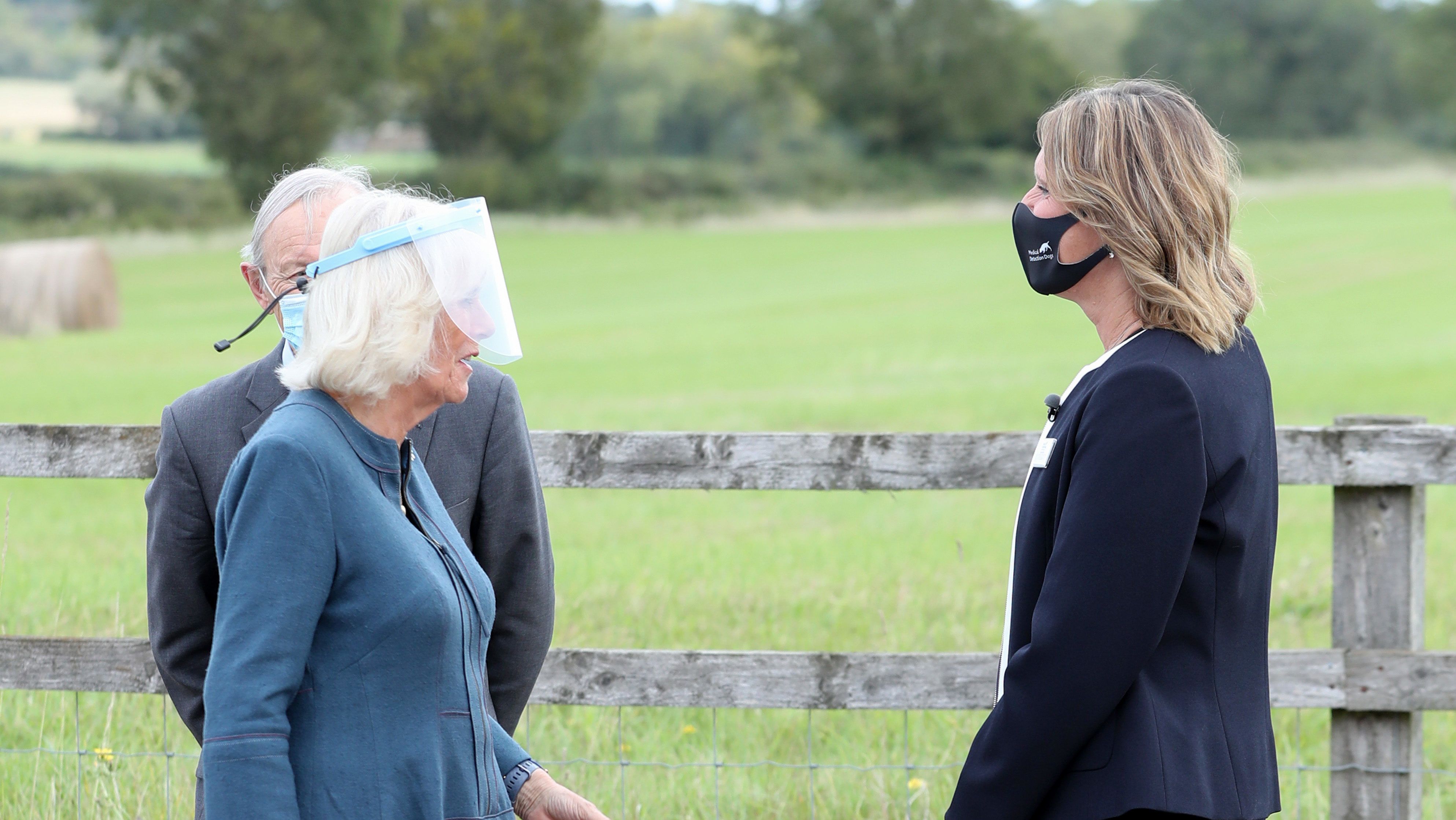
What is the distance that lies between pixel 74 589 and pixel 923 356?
1550cm

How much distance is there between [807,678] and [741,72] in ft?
340

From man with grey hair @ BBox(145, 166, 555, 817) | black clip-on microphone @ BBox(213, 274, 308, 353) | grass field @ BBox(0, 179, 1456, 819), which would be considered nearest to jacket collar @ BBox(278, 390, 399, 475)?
black clip-on microphone @ BBox(213, 274, 308, 353)

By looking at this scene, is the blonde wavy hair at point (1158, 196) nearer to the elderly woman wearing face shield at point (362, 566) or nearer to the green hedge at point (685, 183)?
the elderly woman wearing face shield at point (362, 566)

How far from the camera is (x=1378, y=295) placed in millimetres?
26531

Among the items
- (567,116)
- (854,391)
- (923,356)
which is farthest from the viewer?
(567,116)

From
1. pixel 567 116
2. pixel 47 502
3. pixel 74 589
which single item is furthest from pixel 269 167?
pixel 74 589

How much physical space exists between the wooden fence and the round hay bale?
2108cm

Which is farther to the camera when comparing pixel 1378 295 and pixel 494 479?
pixel 1378 295

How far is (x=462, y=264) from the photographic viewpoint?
6.91ft

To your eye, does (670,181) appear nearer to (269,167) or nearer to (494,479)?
(269,167)

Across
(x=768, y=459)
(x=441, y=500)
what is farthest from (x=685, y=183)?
(x=441, y=500)

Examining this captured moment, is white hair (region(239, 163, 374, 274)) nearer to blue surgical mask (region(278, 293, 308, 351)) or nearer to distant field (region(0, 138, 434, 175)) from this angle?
blue surgical mask (region(278, 293, 308, 351))

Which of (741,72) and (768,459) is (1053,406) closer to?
(768,459)

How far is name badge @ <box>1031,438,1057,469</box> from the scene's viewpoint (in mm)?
2189
